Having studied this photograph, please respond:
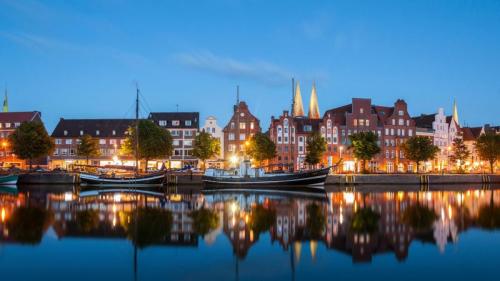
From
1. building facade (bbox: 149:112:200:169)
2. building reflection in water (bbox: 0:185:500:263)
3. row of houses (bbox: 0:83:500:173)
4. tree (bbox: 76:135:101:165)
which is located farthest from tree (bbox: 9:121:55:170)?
building reflection in water (bbox: 0:185:500:263)

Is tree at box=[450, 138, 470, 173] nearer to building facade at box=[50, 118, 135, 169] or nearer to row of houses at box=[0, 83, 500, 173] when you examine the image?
row of houses at box=[0, 83, 500, 173]

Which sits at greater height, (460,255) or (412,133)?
(412,133)

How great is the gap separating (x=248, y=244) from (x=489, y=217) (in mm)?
20172

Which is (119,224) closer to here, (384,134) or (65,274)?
(65,274)

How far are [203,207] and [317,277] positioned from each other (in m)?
22.9

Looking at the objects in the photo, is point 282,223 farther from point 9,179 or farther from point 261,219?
point 9,179

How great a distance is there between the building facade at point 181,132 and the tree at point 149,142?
16991 mm

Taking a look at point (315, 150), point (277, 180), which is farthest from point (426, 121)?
point (277, 180)

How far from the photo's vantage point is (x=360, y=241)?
23047 mm

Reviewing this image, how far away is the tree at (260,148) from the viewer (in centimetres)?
8394

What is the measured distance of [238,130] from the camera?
96938 mm

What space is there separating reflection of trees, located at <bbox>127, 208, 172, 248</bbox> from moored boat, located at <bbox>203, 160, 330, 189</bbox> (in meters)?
34.8

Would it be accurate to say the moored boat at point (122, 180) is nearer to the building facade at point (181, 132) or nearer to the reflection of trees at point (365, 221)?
the building facade at point (181, 132)

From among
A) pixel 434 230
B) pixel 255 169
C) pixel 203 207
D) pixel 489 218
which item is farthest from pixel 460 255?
pixel 255 169
